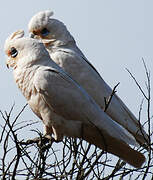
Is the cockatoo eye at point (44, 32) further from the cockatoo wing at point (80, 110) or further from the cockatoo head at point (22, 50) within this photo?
the cockatoo wing at point (80, 110)

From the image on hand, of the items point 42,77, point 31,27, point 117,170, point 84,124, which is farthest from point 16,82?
point 31,27

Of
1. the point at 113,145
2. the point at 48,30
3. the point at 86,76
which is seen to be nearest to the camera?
the point at 113,145

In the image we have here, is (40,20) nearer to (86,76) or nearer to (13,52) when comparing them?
(86,76)

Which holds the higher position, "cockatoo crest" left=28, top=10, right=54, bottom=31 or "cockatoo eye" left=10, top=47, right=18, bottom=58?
"cockatoo crest" left=28, top=10, right=54, bottom=31

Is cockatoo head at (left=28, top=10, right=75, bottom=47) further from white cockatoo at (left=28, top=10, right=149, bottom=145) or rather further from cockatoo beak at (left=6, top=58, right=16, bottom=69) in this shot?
cockatoo beak at (left=6, top=58, right=16, bottom=69)

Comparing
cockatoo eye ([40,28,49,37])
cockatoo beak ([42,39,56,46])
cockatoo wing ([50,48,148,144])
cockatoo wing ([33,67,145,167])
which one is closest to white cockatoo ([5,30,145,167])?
cockatoo wing ([33,67,145,167])

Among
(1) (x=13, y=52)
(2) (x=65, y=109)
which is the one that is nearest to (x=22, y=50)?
(1) (x=13, y=52)

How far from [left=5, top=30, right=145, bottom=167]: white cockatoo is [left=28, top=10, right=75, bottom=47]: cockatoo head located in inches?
68.1

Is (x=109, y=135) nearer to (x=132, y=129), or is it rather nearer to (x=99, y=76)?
(x=132, y=129)

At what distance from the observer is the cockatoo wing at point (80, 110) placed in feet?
17.5

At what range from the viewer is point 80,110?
5.42 metres

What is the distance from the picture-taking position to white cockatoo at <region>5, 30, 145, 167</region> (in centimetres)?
535

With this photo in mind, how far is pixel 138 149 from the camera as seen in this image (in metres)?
5.35

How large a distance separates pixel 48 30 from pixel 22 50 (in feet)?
5.67
